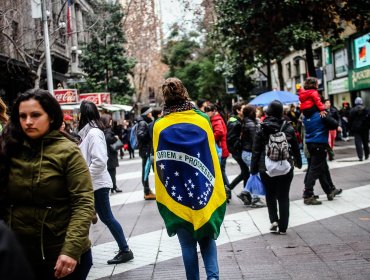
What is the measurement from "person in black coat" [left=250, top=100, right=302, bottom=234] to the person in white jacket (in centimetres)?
202

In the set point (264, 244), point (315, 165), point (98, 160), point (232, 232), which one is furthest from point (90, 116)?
point (315, 165)

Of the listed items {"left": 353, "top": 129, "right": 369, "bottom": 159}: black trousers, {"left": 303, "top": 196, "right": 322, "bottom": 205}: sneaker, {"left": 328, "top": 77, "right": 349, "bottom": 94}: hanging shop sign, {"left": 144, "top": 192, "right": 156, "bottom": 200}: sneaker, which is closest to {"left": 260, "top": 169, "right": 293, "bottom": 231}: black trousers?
{"left": 303, "top": 196, "right": 322, "bottom": 205}: sneaker

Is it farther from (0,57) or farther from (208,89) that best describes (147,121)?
(208,89)

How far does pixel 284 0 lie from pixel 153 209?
11918 mm

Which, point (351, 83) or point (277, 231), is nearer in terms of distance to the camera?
point (277, 231)

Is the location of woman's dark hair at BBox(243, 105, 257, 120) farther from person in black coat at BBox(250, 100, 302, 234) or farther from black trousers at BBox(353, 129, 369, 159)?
black trousers at BBox(353, 129, 369, 159)

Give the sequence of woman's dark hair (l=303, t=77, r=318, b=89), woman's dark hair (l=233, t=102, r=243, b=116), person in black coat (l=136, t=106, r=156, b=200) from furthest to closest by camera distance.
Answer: person in black coat (l=136, t=106, r=156, b=200) < woman's dark hair (l=233, t=102, r=243, b=116) < woman's dark hair (l=303, t=77, r=318, b=89)

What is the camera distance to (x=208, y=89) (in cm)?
4153

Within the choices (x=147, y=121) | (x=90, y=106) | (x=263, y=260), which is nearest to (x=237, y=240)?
(x=263, y=260)

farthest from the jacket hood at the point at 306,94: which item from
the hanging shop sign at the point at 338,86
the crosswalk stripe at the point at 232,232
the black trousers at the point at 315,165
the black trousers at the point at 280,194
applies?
the hanging shop sign at the point at 338,86

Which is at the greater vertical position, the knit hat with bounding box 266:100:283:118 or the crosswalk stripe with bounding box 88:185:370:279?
the knit hat with bounding box 266:100:283:118

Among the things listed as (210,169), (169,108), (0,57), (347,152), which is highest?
(0,57)

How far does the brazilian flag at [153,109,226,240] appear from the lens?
179 inches

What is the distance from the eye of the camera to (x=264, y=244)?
6.97m
